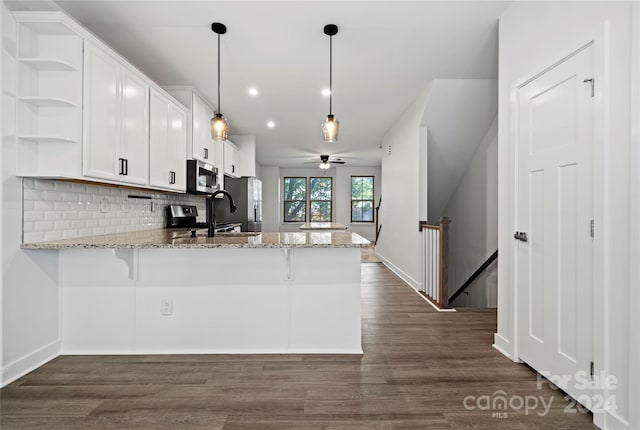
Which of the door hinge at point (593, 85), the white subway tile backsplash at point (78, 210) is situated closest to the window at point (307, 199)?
the white subway tile backsplash at point (78, 210)

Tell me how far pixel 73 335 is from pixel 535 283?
11.3ft

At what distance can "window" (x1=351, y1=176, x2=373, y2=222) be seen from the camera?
11164 mm

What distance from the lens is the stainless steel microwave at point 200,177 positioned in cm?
407

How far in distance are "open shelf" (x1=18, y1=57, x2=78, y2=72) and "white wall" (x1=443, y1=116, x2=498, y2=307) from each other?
4729 mm

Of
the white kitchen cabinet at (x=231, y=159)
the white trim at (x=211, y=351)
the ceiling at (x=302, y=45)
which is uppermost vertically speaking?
the ceiling at (x=302, y=45)

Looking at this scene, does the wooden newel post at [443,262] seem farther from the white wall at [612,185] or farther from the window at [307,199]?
the window at [307,199]

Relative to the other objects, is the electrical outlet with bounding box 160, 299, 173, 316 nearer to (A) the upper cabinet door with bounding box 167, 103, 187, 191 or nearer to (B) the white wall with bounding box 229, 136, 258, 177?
(A) the upper cabinet door with bounding box 167, 103, 187, 191

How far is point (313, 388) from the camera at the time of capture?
2.06m

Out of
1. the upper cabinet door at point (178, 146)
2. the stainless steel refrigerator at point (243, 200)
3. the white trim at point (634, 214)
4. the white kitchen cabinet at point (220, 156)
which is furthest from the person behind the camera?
the stainless steel refrigerator at point (243, 200)

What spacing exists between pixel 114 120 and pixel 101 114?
0.15 meters

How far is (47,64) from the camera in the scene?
2.16 meters

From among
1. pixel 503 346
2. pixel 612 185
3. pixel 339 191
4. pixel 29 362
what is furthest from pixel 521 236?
pixel 339 191

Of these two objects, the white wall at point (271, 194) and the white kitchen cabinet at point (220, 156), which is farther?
the white wall at point (271, 194)

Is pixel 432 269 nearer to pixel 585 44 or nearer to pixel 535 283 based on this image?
pixel 535 283
